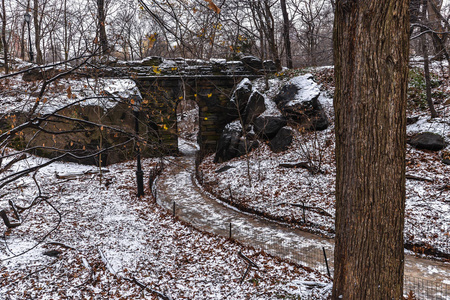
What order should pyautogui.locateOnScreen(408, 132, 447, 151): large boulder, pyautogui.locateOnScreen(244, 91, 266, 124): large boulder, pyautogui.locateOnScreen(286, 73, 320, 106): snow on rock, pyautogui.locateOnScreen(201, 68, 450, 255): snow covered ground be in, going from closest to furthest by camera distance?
1. pyautogui.locateOnScreen(201, 68, 450, 255): snow covered ground
2. pyautogui.locateOnScreen(408, 132, 447, 151): large boulder
3. pyautogui.locateOnScreen(286, 73, 320, 106): snow on rock
4. pyautogui.locateOnScreen(244, 91, 266, 124): large boulder

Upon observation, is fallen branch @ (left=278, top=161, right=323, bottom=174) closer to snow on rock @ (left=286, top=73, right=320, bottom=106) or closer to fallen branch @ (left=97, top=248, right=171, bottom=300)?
snow on rock @ (left=286, top=73, right=320, bottom=106)

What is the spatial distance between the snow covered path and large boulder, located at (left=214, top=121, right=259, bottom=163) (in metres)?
3.01

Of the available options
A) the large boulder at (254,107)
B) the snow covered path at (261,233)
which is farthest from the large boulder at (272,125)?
the snow covered path at (261,233)

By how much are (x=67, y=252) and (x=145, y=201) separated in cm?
430

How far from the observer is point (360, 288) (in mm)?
3133

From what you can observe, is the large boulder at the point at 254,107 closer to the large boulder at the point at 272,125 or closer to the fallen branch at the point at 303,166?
the large boulder at the point at 272,125

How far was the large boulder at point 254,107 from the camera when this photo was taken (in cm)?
1627

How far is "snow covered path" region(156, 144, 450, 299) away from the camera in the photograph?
6.12 metres

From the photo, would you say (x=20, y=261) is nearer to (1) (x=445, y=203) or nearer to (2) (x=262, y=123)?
(1) (x=445, y=203)

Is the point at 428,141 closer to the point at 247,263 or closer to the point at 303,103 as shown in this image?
the point at 303,103

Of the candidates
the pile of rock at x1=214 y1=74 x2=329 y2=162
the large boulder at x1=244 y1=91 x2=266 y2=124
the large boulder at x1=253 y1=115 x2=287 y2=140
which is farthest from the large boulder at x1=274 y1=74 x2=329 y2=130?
the large boulder at x1=244 y1=91 x2=266 y2=124

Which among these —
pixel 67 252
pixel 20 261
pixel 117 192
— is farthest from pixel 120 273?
pixel 117 192

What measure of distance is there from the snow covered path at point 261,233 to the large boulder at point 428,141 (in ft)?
19.0

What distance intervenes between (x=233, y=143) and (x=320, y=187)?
6.33 m
